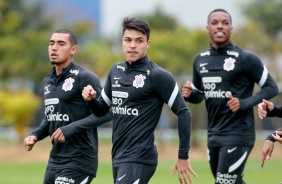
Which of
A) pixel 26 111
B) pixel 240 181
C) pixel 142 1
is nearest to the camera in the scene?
pixel 240 181

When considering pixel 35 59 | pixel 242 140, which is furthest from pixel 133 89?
pixel 35 59

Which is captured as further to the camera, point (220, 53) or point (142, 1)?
point (142, 1)

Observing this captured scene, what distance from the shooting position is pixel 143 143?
397 inches

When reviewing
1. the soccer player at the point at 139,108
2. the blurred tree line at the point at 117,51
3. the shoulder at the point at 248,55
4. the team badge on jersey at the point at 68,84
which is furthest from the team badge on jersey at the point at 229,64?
the blurred tree line at the point at 117,51

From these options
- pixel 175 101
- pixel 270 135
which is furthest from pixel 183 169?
pixel 270 135

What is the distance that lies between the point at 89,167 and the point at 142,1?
44.2 m

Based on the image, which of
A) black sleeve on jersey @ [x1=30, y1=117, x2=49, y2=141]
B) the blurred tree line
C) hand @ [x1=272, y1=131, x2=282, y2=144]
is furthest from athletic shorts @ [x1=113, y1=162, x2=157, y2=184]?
the blurred tree line

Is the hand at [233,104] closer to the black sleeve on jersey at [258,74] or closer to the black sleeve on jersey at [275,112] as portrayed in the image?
the black sleeve on jersey at [258,74]

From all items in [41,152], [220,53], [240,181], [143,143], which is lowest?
[41,152]

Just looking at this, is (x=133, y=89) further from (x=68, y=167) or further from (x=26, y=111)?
(x=26, y=111)

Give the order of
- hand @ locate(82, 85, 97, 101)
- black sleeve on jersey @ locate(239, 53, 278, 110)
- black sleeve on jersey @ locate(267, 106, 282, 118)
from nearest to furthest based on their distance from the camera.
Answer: hand @ locate(82, 85, 97, 101) < black sleeve on jersey @ locate(267, 106, 282, 118) < black sleeve on jersey @ locate(239, 53, 278, 110)

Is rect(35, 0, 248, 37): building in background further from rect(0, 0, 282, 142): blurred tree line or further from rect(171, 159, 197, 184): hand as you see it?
rect(171, 159, 197, 184): hand

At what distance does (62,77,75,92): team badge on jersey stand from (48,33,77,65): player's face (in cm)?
28

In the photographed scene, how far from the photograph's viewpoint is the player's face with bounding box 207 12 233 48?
12.5 metres
